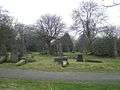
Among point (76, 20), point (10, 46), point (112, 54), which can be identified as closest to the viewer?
point (10, 46)

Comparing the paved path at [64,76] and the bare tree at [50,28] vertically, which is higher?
the bare tree at [50,28]

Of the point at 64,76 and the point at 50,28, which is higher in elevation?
the point at 50,28

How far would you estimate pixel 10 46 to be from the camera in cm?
5428

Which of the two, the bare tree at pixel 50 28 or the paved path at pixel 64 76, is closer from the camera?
the paved path at pixel 64 76

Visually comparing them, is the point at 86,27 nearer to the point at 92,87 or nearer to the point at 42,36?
the point at 42,36

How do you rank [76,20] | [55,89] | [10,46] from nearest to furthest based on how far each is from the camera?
[55,89] < [10,46] < [76,20]

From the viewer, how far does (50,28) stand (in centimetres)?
7725

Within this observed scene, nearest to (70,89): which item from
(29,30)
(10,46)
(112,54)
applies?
(10,46)

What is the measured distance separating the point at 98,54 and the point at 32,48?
30628 mm

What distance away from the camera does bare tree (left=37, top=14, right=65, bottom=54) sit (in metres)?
76.6

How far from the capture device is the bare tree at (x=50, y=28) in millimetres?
76625

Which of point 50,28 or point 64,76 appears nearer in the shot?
point 64,76

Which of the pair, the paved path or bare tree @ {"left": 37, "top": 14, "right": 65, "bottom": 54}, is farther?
bare tree @ {"left": 37, "top": 14, "right": 65, "bottom": 54}

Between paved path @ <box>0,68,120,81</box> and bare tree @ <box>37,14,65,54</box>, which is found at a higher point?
bare tree @ <box>37,14,65,54</box>
